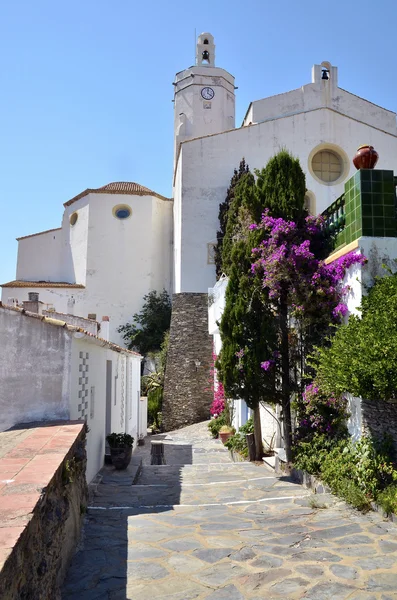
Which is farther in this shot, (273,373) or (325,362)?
(273,373)

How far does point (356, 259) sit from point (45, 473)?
5729mm

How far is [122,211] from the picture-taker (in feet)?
106

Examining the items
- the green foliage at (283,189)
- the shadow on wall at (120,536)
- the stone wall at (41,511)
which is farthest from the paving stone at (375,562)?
the green foliage at (283,189)

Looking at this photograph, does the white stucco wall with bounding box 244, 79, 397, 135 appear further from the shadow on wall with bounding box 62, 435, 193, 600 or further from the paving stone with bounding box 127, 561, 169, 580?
the paving stone with bounding box 127, 561, 169, 580

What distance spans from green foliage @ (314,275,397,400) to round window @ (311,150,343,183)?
19.7m

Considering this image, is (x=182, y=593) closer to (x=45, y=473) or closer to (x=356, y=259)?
(x=45, y=473)

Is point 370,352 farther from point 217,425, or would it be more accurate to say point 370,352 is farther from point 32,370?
point 217,425

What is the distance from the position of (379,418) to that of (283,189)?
523 cm

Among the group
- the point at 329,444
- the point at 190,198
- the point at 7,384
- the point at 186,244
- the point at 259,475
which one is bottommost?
the point at 259,475

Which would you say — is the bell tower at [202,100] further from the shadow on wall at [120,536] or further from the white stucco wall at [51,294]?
the shadow on wall at [120,536]

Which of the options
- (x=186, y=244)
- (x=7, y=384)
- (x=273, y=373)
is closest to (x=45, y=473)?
(x=7, y=384)

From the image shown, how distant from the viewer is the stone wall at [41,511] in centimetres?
297

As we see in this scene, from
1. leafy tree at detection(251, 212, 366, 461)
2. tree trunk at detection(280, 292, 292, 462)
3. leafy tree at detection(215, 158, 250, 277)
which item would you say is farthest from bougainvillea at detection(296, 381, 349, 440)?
leafy tree at detection(215, 158, 250, 277)

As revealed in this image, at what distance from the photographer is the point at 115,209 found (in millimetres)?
32094
